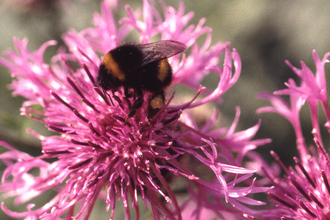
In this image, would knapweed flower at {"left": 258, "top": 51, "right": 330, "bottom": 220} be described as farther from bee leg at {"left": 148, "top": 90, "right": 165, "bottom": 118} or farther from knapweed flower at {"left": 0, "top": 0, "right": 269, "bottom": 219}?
bee leg at {"left": 148, "top": 90, "right": 165, "bottom": 118}

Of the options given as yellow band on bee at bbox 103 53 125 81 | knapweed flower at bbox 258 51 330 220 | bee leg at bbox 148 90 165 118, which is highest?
yellow band on bee at bbox 103 53 125 81

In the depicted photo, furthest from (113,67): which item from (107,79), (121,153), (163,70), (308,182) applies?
(308,182)

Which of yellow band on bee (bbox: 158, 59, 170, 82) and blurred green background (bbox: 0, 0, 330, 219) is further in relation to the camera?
blurred green background (bbox: 0, 0, 330, 219)

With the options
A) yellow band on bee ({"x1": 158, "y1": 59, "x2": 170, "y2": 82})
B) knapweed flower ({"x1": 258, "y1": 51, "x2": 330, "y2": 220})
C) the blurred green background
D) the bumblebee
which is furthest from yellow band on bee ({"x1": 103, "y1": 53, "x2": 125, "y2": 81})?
the blurred green background

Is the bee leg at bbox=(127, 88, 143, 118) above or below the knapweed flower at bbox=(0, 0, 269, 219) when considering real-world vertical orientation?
above

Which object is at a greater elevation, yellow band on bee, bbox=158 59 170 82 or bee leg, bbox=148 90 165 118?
yellow band on bee, bbox=158 59 170 82

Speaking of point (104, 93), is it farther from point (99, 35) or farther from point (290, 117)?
point (290, 117)

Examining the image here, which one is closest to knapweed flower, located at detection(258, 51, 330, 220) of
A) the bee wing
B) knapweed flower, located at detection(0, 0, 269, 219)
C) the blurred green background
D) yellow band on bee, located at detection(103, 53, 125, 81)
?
knapweed flower, located at detection(0, 0, 269, 219)

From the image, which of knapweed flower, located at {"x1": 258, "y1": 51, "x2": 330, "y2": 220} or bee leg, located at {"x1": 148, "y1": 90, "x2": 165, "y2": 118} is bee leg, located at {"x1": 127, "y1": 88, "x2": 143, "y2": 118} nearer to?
bee leg, located at {"x1": 148, "y1": 90, "x2": 165, "y2": 118}
